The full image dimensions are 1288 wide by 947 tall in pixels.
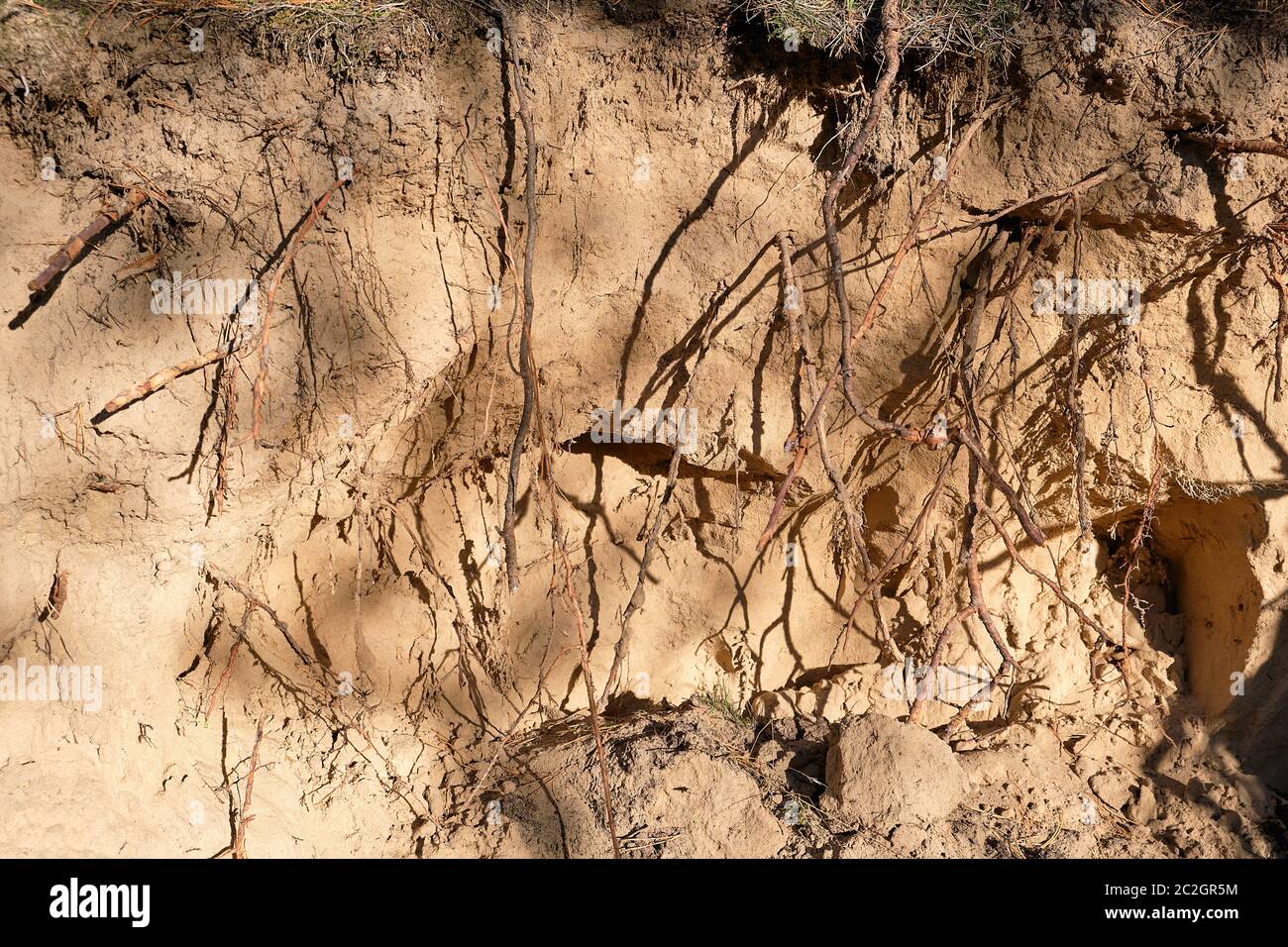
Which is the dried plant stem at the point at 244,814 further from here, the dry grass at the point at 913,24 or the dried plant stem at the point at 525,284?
the dry grass at the point at 913,24

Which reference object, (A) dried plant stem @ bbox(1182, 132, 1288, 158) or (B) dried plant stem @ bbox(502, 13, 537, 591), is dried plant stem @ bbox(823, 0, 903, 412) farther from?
(A) dried plant stem @ bbox(1182, 132, 1288, 158)

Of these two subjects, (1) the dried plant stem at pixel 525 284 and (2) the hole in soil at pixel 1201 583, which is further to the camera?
(2) the hole in soil at pixel 1201 583

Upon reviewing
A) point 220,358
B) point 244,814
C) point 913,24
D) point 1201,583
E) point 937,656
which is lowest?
point 244,814

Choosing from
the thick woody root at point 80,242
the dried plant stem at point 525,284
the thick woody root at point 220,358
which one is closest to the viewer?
the thick woody root at point 80,242

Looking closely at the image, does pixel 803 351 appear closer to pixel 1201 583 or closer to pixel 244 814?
pixel 1201 583

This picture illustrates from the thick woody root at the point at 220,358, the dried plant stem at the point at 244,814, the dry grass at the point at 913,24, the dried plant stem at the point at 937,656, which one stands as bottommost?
the dried plant stem at the point at 244,814

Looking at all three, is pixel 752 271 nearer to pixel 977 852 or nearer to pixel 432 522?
pixel 432 522

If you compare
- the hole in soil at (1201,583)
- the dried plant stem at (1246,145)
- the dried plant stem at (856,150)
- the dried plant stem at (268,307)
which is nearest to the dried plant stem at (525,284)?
the dried plant stem at (268,307)

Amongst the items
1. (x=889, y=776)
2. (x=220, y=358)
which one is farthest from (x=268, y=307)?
(x=889, y=776)

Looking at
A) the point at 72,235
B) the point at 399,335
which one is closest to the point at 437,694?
the point at 399,335

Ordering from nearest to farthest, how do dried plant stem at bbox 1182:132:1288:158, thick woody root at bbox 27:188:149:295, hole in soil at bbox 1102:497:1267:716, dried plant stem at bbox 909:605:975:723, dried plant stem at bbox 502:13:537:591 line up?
thick woody root at bbox 27:188:149:295
dried plant stem at bbox 502:13:537:591
dried plant stem at bbox 1182:132:1288:158
dried plant stem at bbox 909:605:975:723
hole in soil at bbox 1102:497:1267:716

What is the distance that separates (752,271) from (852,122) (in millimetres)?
579

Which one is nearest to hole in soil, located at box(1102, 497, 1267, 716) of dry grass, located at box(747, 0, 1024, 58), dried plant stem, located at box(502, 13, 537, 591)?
dry grass, located at box(747, 0, 1024, 58)

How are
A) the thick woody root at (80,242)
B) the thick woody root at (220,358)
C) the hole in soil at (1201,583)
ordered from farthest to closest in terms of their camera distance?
the hole in soil at (1201,583) → the thick woody root at (220,358) → the thick woody root at (80,242)
